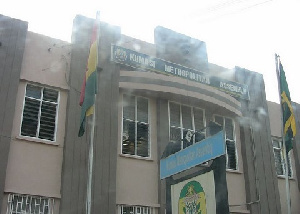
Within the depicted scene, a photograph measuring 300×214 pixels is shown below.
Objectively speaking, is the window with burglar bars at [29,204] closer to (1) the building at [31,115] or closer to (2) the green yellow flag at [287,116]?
(1) the building at [31,115]

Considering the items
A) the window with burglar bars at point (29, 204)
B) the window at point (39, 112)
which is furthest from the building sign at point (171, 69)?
the window with burglar bars at point (29, 204)

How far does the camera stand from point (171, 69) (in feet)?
49.1

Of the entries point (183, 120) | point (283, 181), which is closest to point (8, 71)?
point (183, 120)

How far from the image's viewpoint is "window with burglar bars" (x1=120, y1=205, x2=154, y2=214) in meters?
12.5

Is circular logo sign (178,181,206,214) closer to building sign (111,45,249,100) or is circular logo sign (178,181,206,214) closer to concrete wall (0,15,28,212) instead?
concrete wall (0,15,28,212)

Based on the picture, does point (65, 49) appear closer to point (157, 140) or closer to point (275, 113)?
point (157, 140)

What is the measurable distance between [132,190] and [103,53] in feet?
15.3

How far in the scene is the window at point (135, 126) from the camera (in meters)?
13.6

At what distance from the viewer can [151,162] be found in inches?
535

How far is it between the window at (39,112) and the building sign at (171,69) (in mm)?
2694

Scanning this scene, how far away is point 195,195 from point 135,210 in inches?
207

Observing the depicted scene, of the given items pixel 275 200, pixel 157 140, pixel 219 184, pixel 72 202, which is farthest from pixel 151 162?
pixel 219 184

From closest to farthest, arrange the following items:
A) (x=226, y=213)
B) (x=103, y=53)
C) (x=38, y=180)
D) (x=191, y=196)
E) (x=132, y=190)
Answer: (x=226, y=213) → (x=191, y=196) → (x=38, y=180) → (x=132, y=190) → (x=103, y=53)

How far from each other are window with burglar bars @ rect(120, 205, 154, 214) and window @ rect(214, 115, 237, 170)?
13.8 ft
